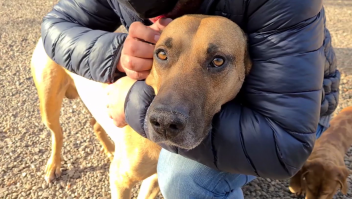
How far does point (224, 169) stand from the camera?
175 cm

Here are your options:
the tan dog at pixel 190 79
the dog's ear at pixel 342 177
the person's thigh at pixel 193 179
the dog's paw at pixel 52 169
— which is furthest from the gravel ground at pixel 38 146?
the tan dog at pixel 190 79

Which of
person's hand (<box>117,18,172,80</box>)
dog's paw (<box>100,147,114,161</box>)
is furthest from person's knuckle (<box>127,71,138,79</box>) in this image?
dog's paw (<box>100,147,114,161</box>)

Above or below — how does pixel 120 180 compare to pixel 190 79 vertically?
below

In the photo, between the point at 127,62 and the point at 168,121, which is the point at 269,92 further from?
the point at 127,62

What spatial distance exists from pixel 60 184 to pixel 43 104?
73cm

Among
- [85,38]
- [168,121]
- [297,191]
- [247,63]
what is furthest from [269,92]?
[297,191]

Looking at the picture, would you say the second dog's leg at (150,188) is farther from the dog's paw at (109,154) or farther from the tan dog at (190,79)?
the dog's paw at (109,154)

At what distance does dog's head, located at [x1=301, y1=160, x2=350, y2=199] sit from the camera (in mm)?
2633

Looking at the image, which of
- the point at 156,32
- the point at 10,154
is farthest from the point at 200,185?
the point at 10,154

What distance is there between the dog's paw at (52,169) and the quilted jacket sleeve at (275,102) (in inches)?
63.5

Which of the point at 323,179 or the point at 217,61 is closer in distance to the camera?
the point at 217,61

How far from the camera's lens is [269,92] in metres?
1.59

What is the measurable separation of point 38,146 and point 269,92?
2.59m

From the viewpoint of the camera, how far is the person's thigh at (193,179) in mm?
1932
